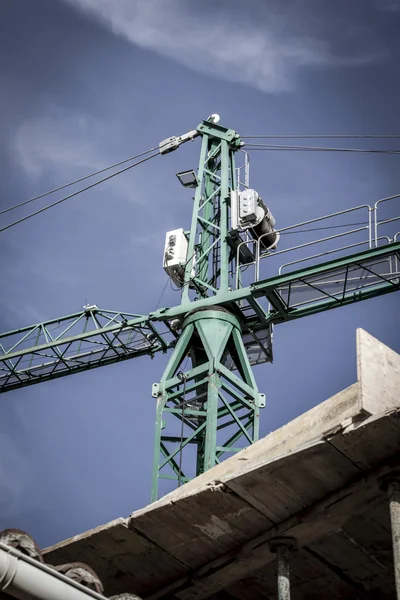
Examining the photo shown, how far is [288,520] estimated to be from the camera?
12.8 m

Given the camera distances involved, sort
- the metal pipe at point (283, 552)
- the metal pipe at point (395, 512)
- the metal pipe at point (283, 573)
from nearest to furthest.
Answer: the metal pipe at point (395, 512) → the metal pipe at point (283, 573) → the metal pipe at point (283, 552)

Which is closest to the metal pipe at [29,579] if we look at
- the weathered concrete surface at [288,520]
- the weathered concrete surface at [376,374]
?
the weathered concrete surface at [288,520]

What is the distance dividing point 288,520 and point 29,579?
12.4ft

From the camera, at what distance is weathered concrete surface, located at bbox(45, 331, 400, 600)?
39.8 feet

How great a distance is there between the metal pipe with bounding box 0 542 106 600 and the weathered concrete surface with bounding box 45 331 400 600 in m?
2.87

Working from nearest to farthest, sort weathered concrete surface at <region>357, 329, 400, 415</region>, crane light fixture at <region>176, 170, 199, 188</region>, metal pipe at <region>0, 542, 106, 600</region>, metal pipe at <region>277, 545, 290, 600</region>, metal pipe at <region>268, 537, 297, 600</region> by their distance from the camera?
metal pipe at <region>0, 542, 106, 600</region> → weathered concrete surface at <region>357, 329, 400, 415</region> → metal pipe at <region>277, 545, 290, 600</region> → metal pipe at <region>268, 537, 297, 600</region> → crane light fixture at <region>176, 170, 199, 188</region>

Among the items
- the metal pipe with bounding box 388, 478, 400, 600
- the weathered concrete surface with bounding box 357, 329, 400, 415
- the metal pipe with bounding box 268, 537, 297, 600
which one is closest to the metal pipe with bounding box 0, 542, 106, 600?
the metal pipe with bounding box 268, 537, 297, 600

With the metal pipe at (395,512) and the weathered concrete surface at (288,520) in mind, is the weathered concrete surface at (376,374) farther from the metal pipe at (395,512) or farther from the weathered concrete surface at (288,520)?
the metal pipe at (395,512)

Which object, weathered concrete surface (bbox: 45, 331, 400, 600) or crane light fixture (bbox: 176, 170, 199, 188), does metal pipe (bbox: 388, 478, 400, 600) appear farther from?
crane light fixture (bbox: 176, 170, 199, 188)

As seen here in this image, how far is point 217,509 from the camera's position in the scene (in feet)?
41.6

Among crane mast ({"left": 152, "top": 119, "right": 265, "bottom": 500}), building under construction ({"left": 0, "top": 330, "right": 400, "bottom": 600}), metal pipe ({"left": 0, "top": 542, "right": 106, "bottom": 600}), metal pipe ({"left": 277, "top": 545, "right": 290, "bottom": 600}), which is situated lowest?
metal pipe ({"left": 0, "top": 542, "right": 106, "bottom": 600})

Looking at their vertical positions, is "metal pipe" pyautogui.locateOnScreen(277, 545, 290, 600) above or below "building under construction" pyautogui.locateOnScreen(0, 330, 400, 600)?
below

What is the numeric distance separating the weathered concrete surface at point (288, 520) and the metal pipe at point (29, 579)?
2.87 meters

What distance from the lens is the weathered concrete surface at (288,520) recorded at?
1212cm
